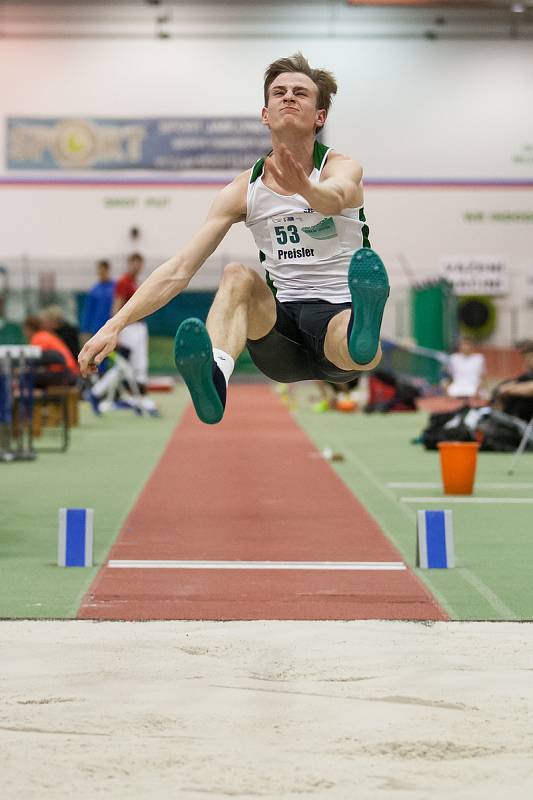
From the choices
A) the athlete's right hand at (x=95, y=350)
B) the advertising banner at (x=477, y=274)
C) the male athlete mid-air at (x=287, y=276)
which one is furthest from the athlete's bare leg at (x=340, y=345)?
the advertising banner at (x=477, y=274)

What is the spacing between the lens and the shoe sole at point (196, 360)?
191 inches

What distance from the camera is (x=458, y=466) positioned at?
9.76 metres

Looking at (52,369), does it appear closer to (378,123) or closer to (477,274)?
(477,274)

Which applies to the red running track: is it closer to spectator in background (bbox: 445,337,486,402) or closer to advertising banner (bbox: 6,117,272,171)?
spectator in background (bbox: 445,337,486,402)

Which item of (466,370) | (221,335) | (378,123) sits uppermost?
(378,123)

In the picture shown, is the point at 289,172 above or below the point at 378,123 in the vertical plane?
below

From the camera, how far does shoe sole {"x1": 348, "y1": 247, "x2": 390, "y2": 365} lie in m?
4.98

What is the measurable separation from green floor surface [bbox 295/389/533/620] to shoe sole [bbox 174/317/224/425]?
157 cm

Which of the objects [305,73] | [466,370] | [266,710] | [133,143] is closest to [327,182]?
[305,73]

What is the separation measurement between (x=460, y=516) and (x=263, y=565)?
7.54ft

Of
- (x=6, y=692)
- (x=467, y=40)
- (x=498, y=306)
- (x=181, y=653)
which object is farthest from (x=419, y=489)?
(x=467, y=40)

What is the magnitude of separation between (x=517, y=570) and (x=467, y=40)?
24.7m

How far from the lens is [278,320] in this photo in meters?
5.77

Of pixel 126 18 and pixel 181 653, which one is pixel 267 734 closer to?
pixel 181 653
